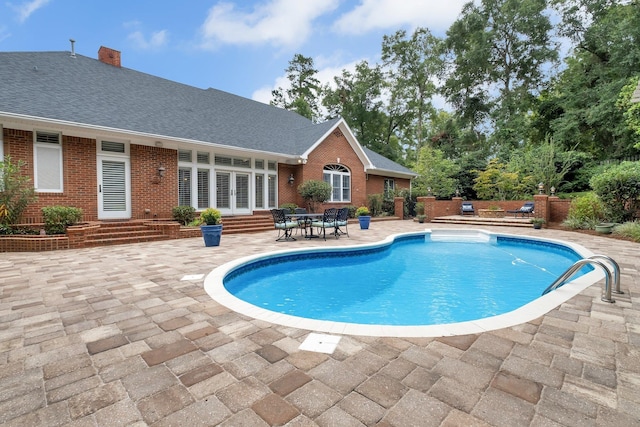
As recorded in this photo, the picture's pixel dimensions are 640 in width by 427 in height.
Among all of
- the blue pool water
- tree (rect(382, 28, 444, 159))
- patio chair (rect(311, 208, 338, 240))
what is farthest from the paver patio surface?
tree (rect(382, 28, 444, 159))

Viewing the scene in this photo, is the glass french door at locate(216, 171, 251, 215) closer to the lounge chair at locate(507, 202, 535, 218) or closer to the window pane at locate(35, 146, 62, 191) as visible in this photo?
the window pane at locate(35, 146, 62, 191)

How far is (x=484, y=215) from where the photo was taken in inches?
698

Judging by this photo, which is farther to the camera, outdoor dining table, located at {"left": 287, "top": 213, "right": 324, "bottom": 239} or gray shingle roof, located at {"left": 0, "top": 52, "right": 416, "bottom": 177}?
outdoor dining table, located at {"left": 287, "top": 213, "right": 324, "bottom": 239}

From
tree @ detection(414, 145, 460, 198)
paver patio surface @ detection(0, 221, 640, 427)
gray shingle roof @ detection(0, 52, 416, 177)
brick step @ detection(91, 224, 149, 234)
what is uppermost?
gray shingle roof @ detection(0, 52, 416, 177)

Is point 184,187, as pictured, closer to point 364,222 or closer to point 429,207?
point 364,222

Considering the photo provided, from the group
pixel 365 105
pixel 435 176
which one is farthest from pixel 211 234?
pixel 365 105

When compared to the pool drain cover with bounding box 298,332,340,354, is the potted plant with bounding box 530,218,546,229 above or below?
above

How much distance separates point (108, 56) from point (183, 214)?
8.69m

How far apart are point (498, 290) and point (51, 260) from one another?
903 cm

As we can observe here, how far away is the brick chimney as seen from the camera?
13.4m

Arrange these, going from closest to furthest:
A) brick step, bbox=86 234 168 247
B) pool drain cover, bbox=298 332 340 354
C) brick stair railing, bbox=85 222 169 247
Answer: pool drain cover, bbox=298 332 340 354, brick step, bbox=86 234 168 247, brick stair railing, bbox=85 222 169 247

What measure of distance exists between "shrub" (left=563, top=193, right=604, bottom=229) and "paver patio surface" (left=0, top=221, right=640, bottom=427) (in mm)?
10455

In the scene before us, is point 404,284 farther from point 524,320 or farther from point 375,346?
point 375,346

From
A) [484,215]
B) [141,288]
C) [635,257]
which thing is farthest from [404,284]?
[484,215]
